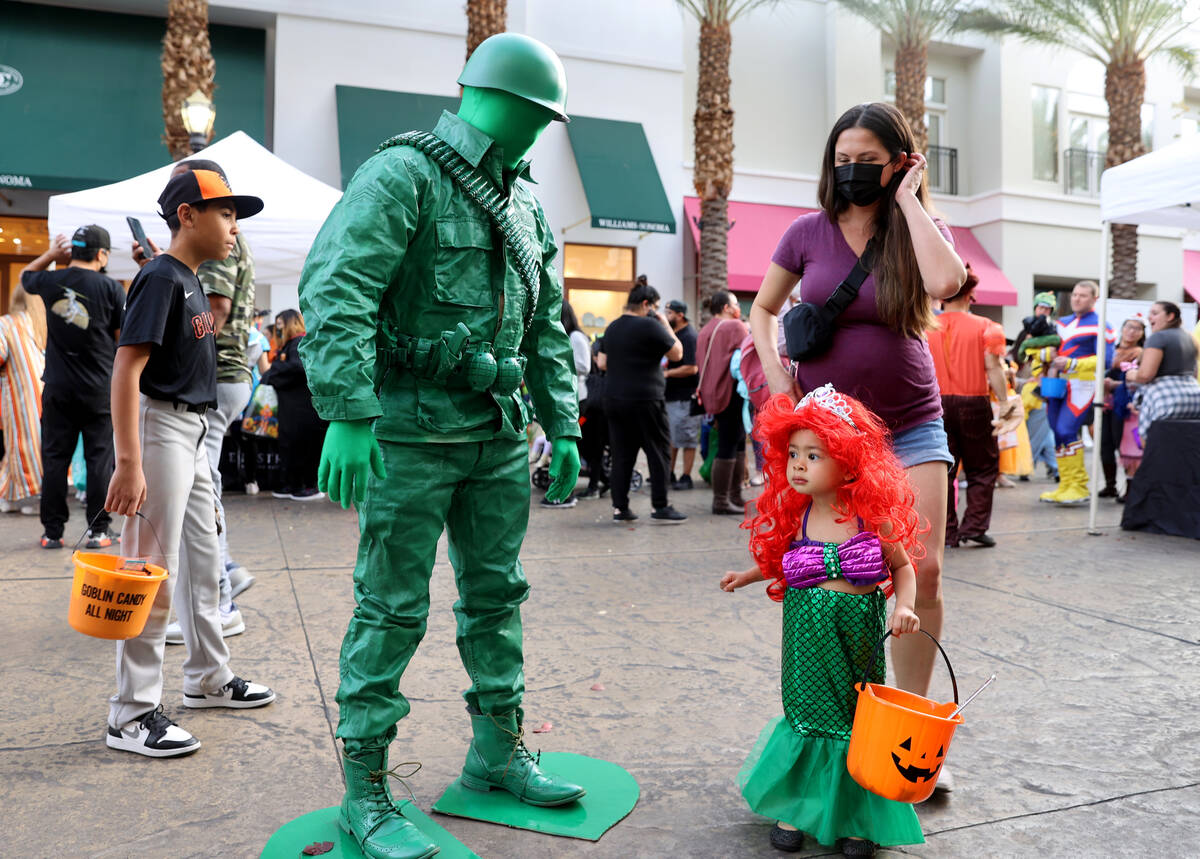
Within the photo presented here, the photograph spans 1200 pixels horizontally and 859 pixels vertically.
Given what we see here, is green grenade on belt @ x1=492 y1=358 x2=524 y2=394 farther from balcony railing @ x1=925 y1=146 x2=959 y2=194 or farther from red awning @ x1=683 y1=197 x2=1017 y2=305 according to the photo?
balcony railing @ x1=925 y1=146 x2=959 y2=194

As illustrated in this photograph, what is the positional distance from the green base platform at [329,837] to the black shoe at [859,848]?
3.06 ft

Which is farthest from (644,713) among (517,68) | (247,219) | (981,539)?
(247,219)

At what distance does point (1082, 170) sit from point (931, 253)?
2170 cm

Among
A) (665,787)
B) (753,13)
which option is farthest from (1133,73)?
(665,787)

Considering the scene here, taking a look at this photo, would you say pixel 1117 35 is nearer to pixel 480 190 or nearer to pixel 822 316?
pixel 822 316

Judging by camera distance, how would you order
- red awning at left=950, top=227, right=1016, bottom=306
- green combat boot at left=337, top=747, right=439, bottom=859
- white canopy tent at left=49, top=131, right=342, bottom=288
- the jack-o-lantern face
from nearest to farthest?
the jack-o-lantern face
green combat boot at left=337, top=747, right=439, bottom=859
white canopy tent at left=49, top=131, right=342, bottom=288
red awning at left=950, top=227, right=1016, bottom=306

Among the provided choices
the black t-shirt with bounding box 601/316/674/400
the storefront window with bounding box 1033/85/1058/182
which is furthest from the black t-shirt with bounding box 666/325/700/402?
the storefront window with bounding box 1033/85/1058/182

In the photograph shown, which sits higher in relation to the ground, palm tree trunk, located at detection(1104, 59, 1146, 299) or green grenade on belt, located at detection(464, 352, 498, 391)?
palm tree trunk, located at detection(1104, 59, 1146, 299)

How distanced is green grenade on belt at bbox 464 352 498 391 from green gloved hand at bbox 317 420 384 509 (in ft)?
1.03

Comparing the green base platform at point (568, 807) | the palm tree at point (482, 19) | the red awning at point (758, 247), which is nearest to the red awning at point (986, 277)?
the red awning at point (758, 247)

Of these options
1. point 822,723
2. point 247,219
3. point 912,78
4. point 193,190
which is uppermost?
point 912,78

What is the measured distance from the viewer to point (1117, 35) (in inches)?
710

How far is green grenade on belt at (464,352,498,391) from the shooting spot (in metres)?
2.38

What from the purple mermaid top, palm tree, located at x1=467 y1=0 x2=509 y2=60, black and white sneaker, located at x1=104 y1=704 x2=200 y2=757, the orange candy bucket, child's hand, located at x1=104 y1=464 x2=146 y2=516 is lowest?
black and white sneaker, located at x1=104 y1=704 x2=200 y2=757
